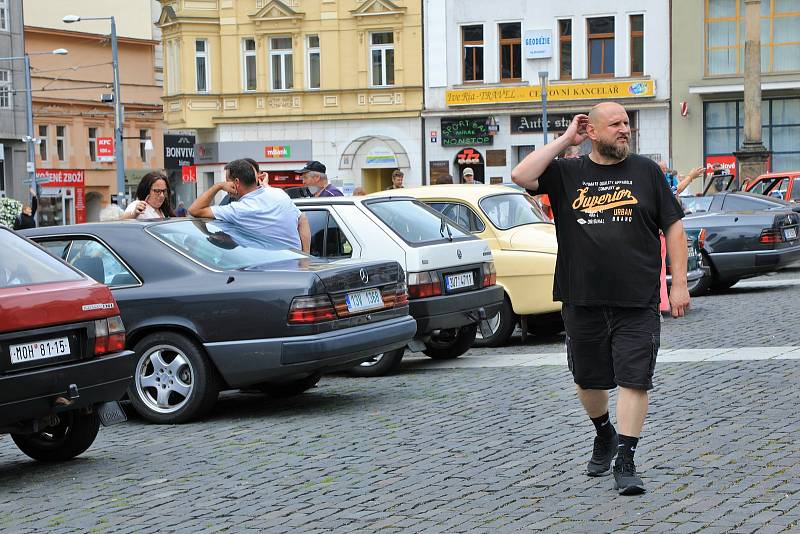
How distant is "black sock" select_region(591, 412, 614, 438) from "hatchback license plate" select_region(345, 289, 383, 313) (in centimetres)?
294

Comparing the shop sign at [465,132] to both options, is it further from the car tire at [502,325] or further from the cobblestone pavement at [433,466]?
the cobblestone pavement at [433,466]

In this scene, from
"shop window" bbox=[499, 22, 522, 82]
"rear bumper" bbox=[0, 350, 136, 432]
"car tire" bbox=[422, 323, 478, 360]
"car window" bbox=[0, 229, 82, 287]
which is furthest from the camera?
"shop window" bbox=[499, 22, 522, 82]

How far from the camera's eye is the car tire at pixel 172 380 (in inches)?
364

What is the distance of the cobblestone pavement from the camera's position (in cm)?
614

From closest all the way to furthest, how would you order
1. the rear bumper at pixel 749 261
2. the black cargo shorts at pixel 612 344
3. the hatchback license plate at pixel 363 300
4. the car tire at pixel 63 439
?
1. the black cargo shorts at pixel 612 344
2. the car tire at pixel 63 439
3. the hatchback license plate at pixel 363 300
4. the rear bumper at pixel 749 261

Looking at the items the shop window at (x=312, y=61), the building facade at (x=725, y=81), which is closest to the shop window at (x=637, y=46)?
the building facade at (x=725, y=81)

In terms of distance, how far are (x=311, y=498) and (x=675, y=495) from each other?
1742mm

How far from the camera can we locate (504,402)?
963 centimetres

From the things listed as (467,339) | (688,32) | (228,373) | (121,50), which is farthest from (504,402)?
(121,50)

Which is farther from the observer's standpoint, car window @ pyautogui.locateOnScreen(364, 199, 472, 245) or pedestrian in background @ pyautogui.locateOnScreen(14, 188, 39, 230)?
pedestrian in background @ pyautogui.locateOnScreen(14, 188, 39, 230)

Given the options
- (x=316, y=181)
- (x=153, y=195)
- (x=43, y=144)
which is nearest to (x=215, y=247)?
(x=153, y=195)

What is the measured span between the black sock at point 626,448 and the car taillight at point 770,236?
41.4ft

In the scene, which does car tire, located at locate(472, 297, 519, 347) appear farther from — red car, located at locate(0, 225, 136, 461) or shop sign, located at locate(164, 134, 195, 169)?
shop sign, located at locate(164, 134, 195, 169)

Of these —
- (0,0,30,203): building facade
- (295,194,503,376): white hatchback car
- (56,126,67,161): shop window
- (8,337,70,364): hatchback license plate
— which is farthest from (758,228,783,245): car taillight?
(56,126,67,161): shop window
